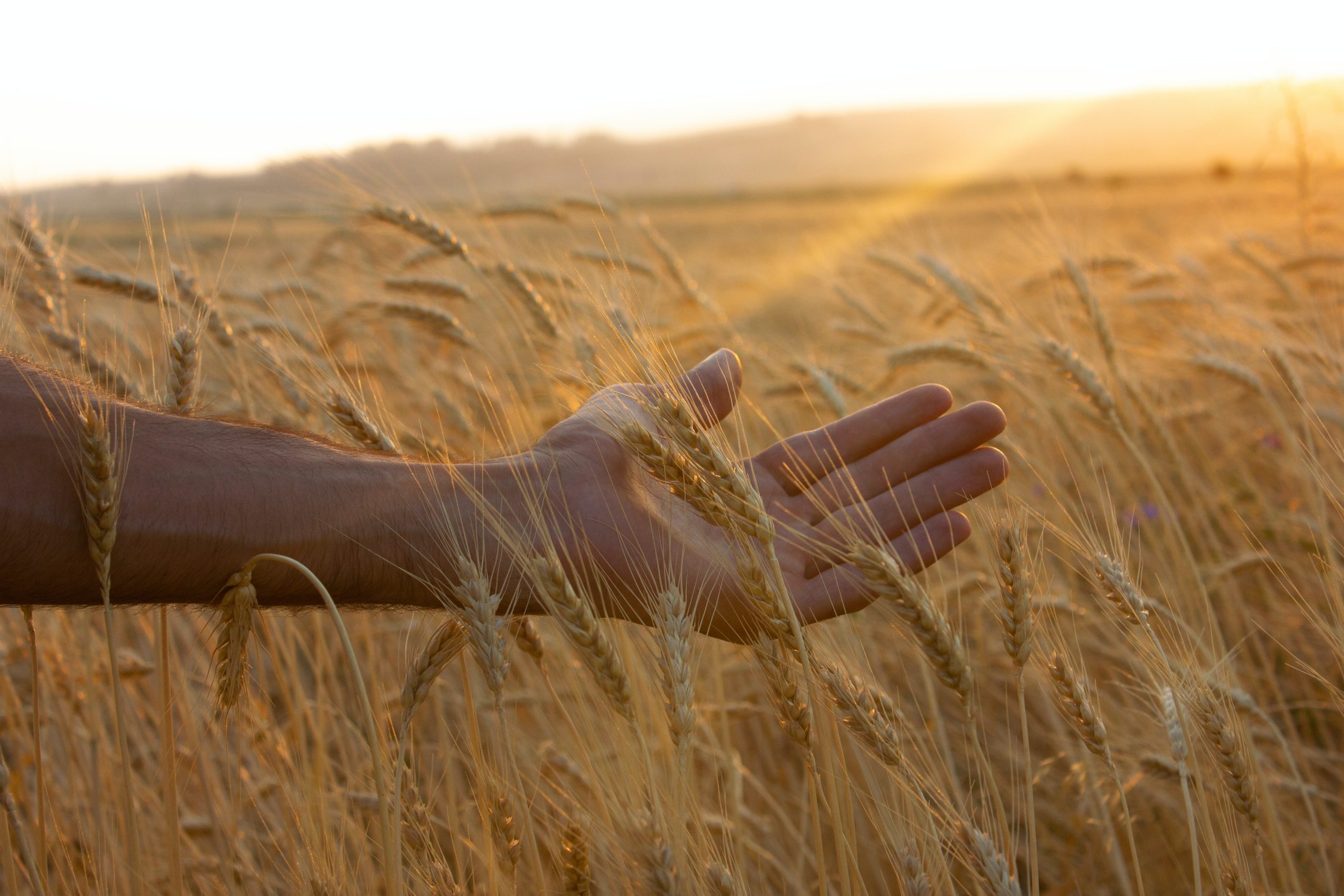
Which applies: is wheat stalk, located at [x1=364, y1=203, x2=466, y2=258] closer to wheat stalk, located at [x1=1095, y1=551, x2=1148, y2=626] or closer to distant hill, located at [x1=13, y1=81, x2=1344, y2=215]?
wheat stalk, located at [x1=1095, y1=551, x2=1148, y2=626]

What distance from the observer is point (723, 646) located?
240 centimetres

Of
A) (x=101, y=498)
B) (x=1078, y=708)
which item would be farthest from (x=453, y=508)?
(x=1078, y=708)

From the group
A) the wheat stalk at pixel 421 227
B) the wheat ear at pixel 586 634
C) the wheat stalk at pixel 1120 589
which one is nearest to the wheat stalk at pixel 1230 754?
the wheat stalk at pixel 1120 589

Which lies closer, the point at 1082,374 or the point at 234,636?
the point at 234,636

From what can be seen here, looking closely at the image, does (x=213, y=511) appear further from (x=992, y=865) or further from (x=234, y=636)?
(x=992, y=865)

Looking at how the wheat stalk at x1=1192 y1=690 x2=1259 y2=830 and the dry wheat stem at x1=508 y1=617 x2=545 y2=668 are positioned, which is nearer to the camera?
the wheat stalk at x1=1192 y1=690 x2=1259 y2=830

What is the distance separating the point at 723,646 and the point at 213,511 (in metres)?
1.53

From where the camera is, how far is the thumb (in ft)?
5.17

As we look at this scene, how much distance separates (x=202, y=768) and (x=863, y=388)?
2.18 metres

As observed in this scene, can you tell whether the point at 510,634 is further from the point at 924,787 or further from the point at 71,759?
the point at 71,759

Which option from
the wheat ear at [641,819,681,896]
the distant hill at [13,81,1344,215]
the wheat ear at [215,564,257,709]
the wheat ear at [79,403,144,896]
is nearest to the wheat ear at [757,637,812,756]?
the wheat ear at [641,819,681,896]

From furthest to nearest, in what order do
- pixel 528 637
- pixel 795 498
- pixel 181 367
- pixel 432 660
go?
1. pixel 795 498
2. pixel 181 367
3. pixel 528 637
4. pixel 432 660

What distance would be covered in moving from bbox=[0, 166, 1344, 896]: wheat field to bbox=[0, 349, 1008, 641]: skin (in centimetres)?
7

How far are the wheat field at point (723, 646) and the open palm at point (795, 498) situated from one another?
0.08 meters
